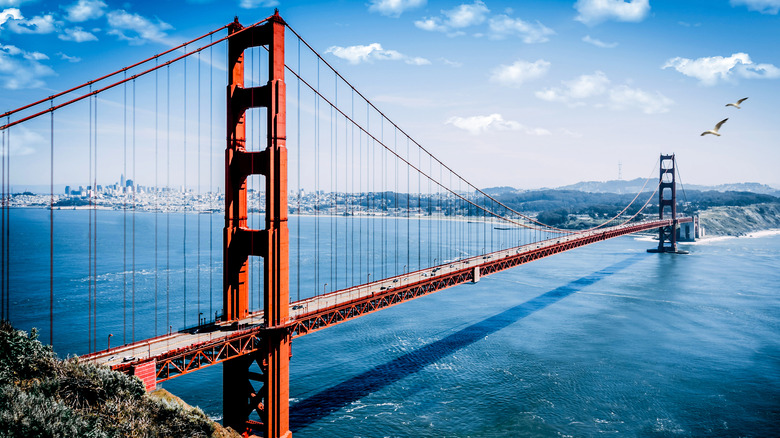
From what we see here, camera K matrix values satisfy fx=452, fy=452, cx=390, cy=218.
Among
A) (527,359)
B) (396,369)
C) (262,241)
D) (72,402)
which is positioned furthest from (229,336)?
(527,359)

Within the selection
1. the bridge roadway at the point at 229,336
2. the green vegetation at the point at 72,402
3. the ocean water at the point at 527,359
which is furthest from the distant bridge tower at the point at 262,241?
the ocean water at the point at 527,359

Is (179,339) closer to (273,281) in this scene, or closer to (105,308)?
(273,281)

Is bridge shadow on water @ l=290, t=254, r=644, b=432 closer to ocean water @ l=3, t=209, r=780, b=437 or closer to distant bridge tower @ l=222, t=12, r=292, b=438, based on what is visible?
ocean water @ l=3, t=209, r=780, b=437

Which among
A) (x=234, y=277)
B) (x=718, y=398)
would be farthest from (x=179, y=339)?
(x=718, y=398)

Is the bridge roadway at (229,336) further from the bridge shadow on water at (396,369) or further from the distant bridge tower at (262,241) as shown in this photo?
the bridge shadow on water at (396,369)

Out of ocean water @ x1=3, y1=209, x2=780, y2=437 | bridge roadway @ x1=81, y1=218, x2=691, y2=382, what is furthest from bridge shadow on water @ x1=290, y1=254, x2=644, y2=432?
bridge roadway @ x1=81, y1=218, x2=691, y2=382

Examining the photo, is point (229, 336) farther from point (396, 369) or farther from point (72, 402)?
point (396, 369)
